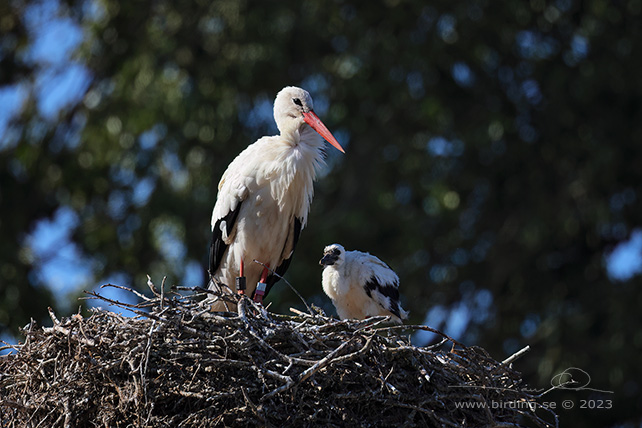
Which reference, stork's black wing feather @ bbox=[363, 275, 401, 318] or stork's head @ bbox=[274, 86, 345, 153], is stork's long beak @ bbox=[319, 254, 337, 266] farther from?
stork's head @ bbox=[274, 86, 345, 153]

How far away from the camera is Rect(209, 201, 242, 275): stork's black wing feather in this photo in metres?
5.66

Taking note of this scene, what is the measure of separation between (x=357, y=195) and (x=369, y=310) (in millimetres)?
6403

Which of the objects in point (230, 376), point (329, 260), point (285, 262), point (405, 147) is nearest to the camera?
point (230, 376)

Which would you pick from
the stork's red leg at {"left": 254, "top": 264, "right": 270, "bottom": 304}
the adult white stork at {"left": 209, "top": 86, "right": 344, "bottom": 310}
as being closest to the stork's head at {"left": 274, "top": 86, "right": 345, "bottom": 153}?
the adult white stork at {"left": 209, "top": 86, "right": 344, "bottom": 310}

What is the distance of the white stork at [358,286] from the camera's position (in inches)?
225

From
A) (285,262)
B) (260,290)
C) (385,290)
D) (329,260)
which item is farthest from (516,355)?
(285,262)

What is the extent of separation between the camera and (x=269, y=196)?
562 cm

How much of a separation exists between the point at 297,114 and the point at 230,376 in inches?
83.7

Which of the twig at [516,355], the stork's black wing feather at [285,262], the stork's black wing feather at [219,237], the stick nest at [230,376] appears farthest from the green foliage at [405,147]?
the stick nest at [230,376]

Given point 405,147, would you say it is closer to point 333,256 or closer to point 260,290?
point 333,256

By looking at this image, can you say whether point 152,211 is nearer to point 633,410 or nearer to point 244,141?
point 244,141

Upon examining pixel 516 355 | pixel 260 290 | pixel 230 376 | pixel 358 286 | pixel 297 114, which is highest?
pixel 297 114

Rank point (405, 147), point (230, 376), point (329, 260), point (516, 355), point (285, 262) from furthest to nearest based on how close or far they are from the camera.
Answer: point (405, 147), point (285, 262), point (329, 260), point (516, 355), point (230, 376)

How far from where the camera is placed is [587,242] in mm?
11844
